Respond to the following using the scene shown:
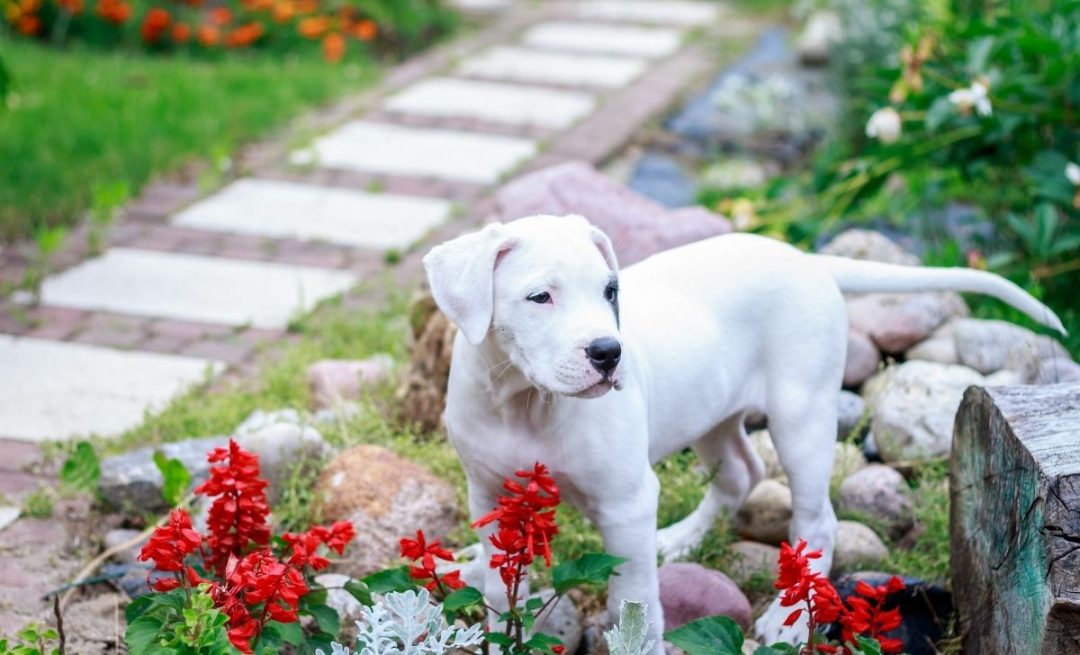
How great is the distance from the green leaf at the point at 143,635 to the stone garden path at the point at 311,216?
1.81 meters

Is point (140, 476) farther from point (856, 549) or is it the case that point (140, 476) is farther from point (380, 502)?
point (856, 549)

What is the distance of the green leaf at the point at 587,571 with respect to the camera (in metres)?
2.79

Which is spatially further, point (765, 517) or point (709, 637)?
point (765, 517)

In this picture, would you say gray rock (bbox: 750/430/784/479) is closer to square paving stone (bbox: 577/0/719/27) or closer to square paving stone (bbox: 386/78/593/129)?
square paving stone (bbox: 386/78/593/129)

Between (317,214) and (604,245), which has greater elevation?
(604,245)

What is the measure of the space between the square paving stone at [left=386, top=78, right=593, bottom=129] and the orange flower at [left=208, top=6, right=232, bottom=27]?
166cm

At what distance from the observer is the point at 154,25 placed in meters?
9.05

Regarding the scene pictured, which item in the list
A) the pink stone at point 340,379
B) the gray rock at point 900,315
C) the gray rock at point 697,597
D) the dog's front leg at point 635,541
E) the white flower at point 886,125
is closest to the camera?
the dog's front leg at point 635,541

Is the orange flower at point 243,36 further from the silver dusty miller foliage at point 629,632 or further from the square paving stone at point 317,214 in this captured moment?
the silver dusty miller foliage at point 629,632

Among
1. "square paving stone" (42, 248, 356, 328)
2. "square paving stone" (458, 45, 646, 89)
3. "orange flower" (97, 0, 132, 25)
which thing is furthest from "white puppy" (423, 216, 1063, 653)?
"orange flower" (97, 0, 132, 25)

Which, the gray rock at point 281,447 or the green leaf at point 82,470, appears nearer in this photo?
the green leaf at point 82,470

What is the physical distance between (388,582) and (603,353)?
2.38 feet

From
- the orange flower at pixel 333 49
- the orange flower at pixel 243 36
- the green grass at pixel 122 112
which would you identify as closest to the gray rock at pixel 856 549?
the green grass at pixel 122 112

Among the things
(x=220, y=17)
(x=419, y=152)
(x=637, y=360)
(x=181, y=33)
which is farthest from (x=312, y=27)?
(x=637, y=360)
